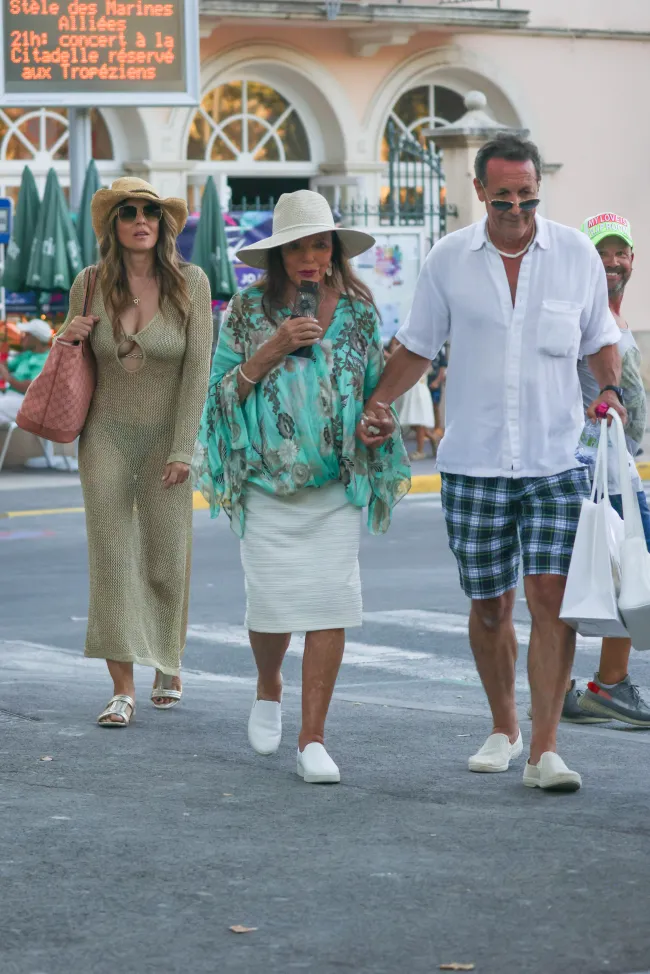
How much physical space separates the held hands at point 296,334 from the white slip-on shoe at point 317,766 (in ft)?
3.99

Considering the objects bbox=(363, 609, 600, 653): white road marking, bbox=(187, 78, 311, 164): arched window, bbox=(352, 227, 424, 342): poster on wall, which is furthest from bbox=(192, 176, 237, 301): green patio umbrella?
bbox=(363, 609, 600, 653): white road marking

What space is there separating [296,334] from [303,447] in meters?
0.37

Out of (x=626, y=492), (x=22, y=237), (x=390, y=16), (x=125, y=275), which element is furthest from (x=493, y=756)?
(x=390, y=16)

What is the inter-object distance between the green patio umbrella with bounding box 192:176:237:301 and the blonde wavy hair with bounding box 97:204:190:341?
490 inches

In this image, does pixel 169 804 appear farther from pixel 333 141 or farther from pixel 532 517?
pixel 333 141

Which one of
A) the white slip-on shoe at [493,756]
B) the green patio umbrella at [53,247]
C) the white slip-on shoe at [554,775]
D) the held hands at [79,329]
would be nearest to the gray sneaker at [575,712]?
the white slip-on shoe at [493,756]

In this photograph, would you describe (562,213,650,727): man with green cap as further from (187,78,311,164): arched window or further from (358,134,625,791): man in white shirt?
(187,78,311,164): arched window

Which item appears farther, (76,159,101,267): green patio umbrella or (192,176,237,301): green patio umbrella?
(192,176,237,301): green patio umbrella

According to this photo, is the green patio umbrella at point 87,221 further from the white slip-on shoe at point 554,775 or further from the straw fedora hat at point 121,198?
the white slip-on shoe at point 554,775

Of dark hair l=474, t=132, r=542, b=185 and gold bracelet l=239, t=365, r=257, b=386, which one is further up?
dark hair l=474, t=132, r=542, b=185

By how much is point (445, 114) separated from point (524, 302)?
22.3m

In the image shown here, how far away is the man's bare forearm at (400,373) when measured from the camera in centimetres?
653

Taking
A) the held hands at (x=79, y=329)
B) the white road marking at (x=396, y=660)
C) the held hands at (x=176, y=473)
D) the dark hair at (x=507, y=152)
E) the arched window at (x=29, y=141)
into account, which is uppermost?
the arched window at (x=29, y=141)

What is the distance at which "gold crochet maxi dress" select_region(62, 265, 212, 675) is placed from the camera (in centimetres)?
760
